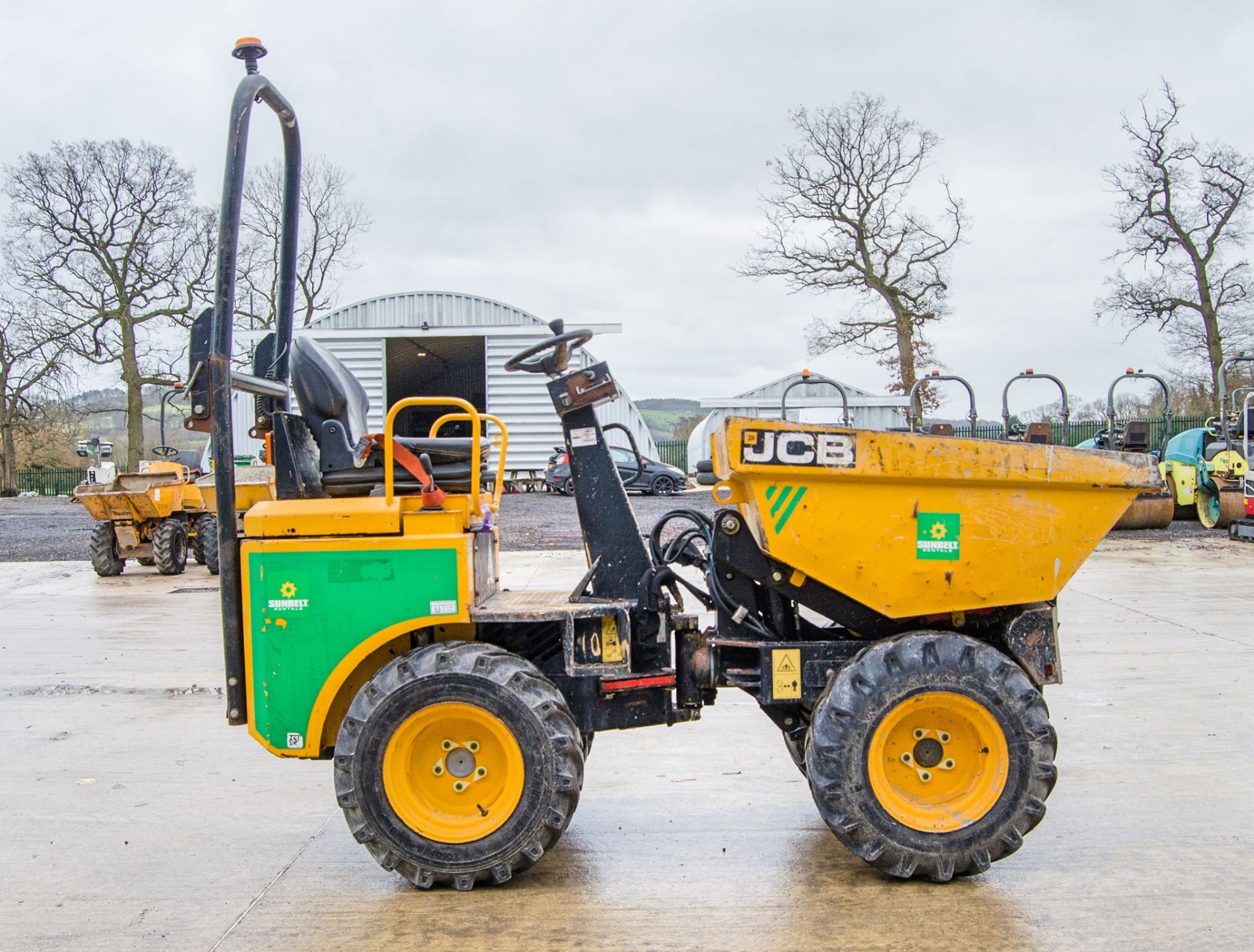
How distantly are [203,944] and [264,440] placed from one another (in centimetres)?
199

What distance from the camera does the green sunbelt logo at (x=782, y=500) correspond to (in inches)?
145

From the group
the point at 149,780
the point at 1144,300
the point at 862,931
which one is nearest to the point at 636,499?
the point at 1144,300

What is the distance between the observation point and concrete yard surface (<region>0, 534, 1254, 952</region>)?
10.9 feet

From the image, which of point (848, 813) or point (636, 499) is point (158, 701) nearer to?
point (848, 813)

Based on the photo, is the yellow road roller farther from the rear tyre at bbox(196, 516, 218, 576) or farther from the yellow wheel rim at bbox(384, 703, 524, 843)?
the rear tyre at bbox(196, 516, 218, 576)

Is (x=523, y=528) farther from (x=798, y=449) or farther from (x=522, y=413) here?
(x=798, y=449)

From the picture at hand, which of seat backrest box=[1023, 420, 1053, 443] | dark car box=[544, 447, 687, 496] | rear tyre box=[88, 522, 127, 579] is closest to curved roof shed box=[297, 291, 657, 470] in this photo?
dark car box=[544, 447, 687, 496]

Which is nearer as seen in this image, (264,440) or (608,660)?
(608,660)

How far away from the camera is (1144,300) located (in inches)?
1188

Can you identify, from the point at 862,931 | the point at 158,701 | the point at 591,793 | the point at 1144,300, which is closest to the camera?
the point at 862,931

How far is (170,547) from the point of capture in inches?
536

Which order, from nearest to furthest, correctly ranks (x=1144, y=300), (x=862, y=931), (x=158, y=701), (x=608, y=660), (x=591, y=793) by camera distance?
1. (x=862, y=931)
2. (x=608, y=660)
3. (x=591, y=793)
4. (x=158, y=701)
5. (x=1144, y=300)

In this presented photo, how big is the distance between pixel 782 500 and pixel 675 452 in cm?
3391

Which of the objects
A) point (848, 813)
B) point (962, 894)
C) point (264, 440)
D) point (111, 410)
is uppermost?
point (111, 410)
